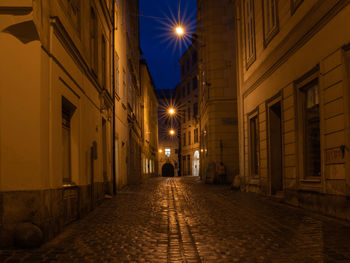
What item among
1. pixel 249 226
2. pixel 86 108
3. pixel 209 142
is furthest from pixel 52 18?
pixel 209 142

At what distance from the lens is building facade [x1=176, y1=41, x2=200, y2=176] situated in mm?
51656

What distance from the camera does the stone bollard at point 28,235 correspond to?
562cm

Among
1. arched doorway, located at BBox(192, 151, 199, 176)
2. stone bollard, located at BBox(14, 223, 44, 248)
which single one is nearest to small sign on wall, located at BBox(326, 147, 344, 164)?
stone bollard, located at BBox(14, 223, 44, 248)

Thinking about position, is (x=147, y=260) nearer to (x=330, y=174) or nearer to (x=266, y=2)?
(x=330, y=174)

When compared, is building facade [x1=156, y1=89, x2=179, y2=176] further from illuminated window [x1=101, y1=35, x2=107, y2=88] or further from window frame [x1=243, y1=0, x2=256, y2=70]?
illuminated window [x1=101, y1=35, x2=107, y2=88]

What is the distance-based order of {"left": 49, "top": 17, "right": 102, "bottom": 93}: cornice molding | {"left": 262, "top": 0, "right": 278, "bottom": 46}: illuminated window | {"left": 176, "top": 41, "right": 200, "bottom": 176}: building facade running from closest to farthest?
{"left": 49, "top": 17, "right": 102, "bottom": 93}: cornice molding < {"left": 262, "top": 0, "right": 278, "bottom": 46}: illuminated window < {"left": 176, "top": 41, "right": 200, "bottom": 176}: building facade

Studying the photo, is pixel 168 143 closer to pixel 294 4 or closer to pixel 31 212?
pixel 294 4

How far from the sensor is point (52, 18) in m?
6.97

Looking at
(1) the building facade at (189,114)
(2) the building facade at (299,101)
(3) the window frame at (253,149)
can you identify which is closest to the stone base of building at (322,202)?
(2) the building facade at (299,101)

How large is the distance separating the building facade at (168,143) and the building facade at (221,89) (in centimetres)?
4090

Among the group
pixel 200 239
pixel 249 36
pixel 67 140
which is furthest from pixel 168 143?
A: pixel 200 239

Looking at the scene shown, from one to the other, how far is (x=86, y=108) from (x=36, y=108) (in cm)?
441

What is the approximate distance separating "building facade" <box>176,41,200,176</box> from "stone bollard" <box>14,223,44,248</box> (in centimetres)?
4309

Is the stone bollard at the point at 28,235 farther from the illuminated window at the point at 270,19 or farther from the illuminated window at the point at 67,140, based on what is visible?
the illuminated window at the point at 270,19
